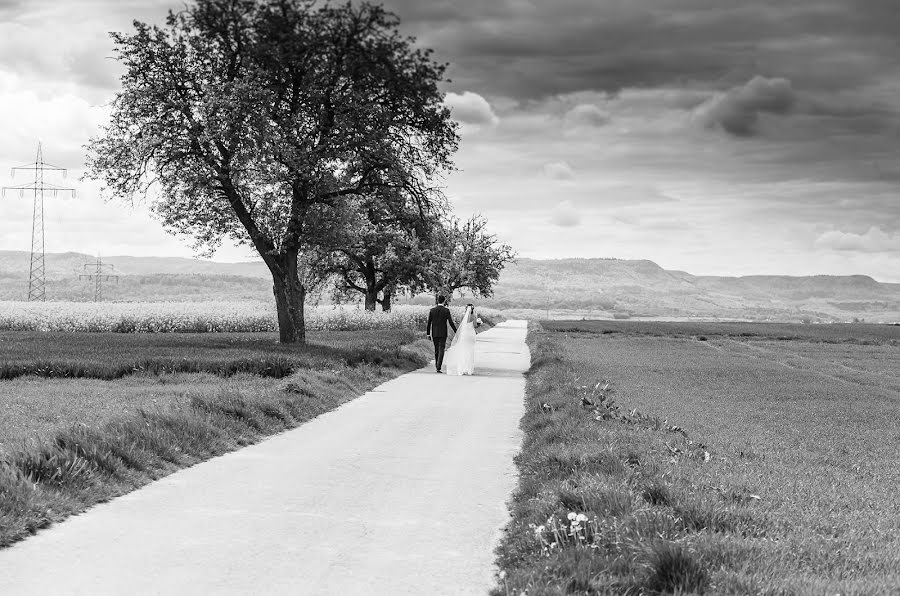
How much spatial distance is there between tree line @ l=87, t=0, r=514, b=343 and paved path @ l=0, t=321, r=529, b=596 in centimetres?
1881

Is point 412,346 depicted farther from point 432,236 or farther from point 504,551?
point 504,551

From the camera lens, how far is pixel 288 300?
33625 mm

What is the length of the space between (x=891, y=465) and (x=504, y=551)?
8.67m

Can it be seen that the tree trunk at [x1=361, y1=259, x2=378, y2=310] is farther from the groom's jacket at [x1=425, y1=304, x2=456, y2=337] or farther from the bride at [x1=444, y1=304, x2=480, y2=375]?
the bride at [x1=444, y1=304, x2=480, y2=375]

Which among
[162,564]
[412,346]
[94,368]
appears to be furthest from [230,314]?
[162,564]

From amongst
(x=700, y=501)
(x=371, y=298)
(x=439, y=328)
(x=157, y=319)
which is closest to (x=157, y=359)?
(x=439, y=328)

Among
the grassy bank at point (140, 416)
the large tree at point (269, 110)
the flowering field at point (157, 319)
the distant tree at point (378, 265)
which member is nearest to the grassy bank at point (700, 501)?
the grassy bank at point (140, 416)

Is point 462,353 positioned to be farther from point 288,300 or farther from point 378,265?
point 378,265

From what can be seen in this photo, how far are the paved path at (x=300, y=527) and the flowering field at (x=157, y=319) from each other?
3253cm

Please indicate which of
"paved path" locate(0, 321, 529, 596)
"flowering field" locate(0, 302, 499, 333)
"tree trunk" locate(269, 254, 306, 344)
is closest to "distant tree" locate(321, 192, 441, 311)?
"flowering field" locate(0, 302, 499, 333)

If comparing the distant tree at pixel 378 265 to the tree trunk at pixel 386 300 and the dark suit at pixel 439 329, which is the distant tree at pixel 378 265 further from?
the dark suit at pixel 439 329

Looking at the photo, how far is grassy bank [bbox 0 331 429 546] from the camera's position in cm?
848

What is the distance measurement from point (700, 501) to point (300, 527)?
362 cm

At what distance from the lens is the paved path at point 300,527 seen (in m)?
6.09
